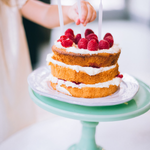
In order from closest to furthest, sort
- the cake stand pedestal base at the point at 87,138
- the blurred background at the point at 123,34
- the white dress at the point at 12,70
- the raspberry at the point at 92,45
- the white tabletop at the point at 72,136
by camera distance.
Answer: the raspberry at the point at 92,45, the cake stand pedestal base at the point at 87,138, the white tabletop at the point at 72,136, the white dress at the point at 12,70, the blurred background at the point at 123,34

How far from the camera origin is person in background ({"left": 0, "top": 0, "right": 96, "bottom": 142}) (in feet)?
4.74

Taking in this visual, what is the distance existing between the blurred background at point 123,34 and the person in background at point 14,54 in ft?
2.00

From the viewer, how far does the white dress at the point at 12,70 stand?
4.73 ft

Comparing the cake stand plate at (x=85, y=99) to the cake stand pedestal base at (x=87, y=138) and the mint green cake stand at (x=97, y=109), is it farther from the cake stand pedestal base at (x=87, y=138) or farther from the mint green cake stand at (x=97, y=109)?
the cake stand pedestal base at (x=87, y=138)

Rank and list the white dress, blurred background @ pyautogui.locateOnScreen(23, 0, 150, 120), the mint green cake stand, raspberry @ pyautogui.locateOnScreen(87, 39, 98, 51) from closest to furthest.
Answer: the mint green cake stand
raspberry @ pyautogui.locateOnScreen(87, 39, 98, 51)
the white dress
blurred background @ pyautogui.locateOnScreen(23, 0, 150, 120)

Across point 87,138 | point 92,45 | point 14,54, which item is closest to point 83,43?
point 92,45

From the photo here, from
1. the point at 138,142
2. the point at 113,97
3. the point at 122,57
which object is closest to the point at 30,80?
the point at 113,97

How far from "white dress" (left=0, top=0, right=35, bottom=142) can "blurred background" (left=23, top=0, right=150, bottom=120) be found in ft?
1.84

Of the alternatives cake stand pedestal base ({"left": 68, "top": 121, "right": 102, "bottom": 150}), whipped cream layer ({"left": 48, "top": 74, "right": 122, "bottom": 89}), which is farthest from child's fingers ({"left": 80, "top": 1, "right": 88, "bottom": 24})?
cake stand pedestal base ({"left": 68, "top": 121, "right": 102, "bottom": 150})

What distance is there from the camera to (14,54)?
4.98ft

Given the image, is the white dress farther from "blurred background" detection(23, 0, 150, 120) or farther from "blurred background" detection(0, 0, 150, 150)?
"blurred background" detection(23, 0, 150, 120)

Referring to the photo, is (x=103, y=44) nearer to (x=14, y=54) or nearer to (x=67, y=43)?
(x=67, y=43)

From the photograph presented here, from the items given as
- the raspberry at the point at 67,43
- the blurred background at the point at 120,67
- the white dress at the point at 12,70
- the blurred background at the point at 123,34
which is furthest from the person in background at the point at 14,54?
the blurred background at the point at 123,34

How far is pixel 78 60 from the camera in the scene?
890 millimetres
